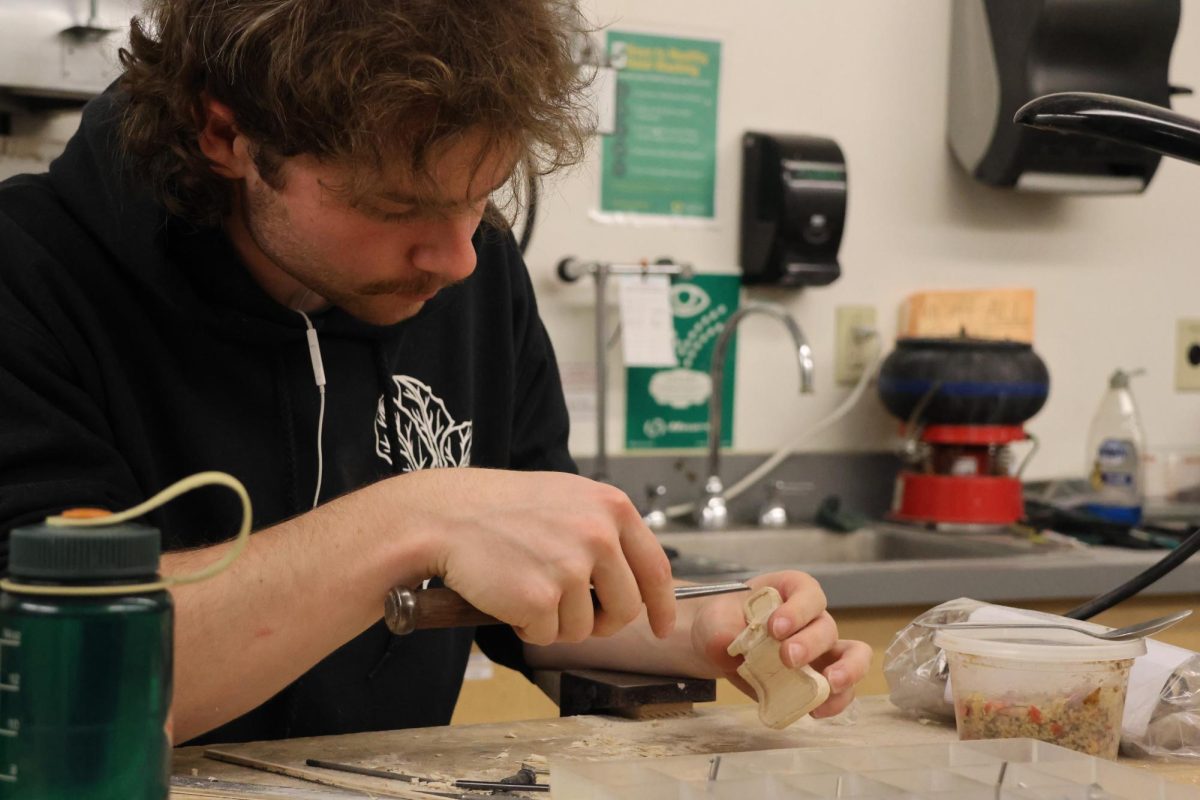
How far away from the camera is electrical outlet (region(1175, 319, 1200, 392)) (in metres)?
3.02

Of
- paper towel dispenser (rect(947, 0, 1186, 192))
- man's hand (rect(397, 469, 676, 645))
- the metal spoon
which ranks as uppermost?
paper towel dispenser (rect(947, 0, 1186, 192))

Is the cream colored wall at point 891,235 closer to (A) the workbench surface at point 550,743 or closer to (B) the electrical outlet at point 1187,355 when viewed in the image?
(B) the electrical outlet at point 1187,355

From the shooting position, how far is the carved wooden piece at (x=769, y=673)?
1059mm

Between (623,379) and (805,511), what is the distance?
0.43m

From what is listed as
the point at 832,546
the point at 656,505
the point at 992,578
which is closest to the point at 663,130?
the point at 656,505

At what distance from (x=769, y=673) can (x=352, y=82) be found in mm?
537

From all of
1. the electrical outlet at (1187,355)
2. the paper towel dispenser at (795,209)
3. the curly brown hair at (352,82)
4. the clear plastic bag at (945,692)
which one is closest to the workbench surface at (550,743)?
the clear plastic bag at (945,692)

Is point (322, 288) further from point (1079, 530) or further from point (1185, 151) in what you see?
point (1079, 530)

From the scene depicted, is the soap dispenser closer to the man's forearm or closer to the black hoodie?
the black hoodie

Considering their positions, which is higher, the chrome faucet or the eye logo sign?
the eye logo sign

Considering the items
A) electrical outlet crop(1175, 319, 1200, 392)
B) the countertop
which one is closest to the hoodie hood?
the countertop

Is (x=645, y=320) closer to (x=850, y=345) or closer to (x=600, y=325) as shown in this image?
(x=600, y=325)

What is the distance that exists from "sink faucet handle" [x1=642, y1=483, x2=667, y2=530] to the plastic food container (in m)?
1.40

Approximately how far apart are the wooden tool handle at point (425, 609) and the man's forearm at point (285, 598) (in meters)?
0.02
